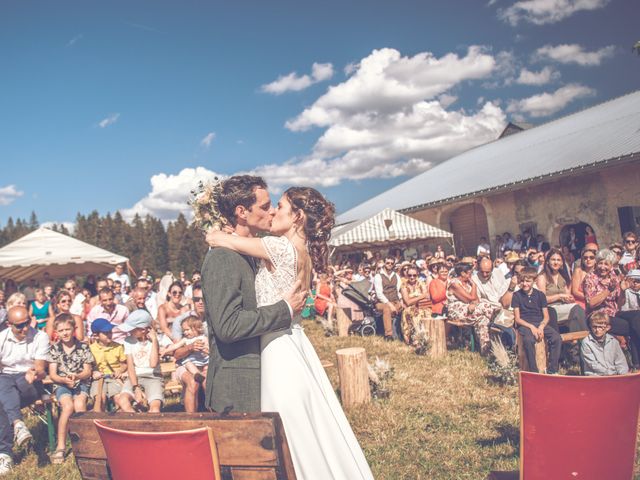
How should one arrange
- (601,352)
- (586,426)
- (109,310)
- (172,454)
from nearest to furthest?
1. (172,454)
2. (586,426)
3. (601,352)
4. (109,310)

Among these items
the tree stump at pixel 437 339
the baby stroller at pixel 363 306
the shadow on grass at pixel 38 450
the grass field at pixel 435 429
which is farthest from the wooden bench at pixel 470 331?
the shadow on grass at pixel 38 450

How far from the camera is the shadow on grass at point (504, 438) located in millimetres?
4164

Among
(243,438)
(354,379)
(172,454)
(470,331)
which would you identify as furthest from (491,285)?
(172,454)

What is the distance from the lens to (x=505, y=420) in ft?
15.3

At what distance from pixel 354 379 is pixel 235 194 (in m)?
3.54

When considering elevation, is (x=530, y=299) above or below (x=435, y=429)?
above

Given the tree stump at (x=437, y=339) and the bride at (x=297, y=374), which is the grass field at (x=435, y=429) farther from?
the bride at (x=297, y=374)

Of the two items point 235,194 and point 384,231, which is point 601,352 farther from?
point 384,231

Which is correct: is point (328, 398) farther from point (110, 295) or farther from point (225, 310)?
point (110, 295)

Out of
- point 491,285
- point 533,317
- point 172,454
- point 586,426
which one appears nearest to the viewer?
point 172,454

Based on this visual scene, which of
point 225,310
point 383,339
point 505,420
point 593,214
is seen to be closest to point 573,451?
point 225,310

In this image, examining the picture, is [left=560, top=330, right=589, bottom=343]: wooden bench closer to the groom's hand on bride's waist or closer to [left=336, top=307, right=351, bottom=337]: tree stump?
[left=336, top=307, right=351, bottom=337]: tree stump

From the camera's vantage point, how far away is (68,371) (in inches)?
199

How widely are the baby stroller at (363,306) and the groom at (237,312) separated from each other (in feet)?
25.2
